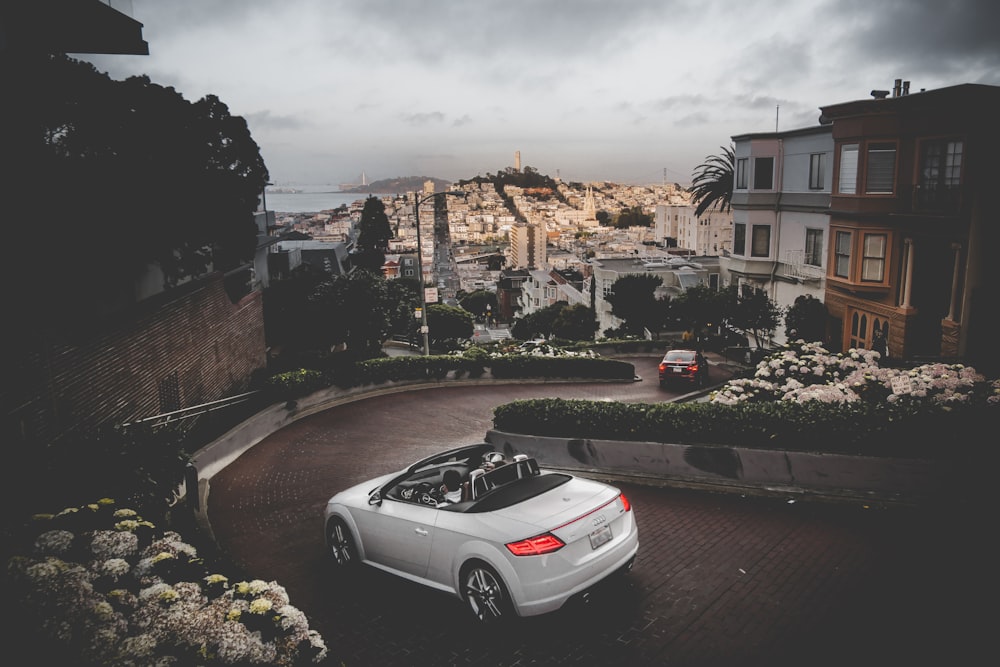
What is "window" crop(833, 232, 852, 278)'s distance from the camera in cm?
2478

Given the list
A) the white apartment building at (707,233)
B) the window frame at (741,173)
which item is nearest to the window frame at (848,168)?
the window frame at (741,173)

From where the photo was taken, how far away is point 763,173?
31.9 m

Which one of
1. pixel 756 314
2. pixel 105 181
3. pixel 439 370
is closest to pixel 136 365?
pixel 105 181

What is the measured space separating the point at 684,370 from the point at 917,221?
861 centimetres

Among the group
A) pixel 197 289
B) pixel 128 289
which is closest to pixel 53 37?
pixel 128 289

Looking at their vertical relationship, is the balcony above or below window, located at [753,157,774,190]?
below

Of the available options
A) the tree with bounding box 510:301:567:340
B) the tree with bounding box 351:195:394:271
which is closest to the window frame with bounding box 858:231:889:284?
the tree with bounding box 510:301:567:340

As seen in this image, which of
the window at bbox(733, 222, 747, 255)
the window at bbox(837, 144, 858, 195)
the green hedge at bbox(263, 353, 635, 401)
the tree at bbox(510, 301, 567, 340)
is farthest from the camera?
the tree at bbox(510, 301, 567, 340)

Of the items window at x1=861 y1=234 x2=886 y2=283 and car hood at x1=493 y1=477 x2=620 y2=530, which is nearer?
car hood at x1=493 y1=477 x2=620 y2=530

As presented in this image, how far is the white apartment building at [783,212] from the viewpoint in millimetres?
28766

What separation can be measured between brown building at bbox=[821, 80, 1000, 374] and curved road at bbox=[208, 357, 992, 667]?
12596 millimetres

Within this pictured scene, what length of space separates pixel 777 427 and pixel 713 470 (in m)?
1.08

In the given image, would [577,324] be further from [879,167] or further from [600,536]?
[600,536]

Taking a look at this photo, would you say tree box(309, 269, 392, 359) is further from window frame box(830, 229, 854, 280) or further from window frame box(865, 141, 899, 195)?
window frame box(865, 141, 899, 195)
